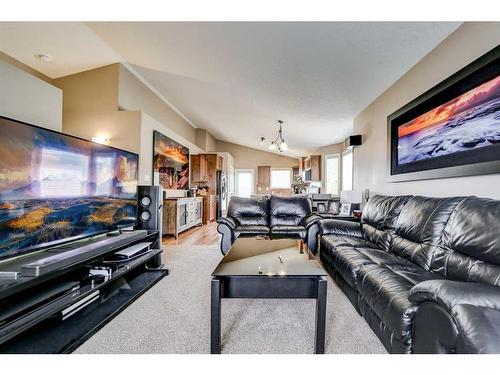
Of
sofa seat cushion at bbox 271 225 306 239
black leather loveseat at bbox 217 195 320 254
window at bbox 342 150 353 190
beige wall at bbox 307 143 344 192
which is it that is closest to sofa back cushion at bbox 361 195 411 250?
sofa seat cushion at bbox 271 225 306 239

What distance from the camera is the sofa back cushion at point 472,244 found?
4.23 ft

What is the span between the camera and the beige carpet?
146 centimetres

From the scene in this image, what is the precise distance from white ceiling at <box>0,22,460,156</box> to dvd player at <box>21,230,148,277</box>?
2.39 m

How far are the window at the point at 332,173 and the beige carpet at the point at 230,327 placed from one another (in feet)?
15.5

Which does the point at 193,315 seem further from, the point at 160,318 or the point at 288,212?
the point at 288,212

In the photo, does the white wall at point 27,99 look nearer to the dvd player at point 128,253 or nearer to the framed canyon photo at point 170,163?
the dvd player at point 128,253

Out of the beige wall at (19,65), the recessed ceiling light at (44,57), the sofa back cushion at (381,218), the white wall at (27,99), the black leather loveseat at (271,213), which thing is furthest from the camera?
the black leather loveseat at (271,213)

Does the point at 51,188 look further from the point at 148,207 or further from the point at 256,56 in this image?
the point at 256,56

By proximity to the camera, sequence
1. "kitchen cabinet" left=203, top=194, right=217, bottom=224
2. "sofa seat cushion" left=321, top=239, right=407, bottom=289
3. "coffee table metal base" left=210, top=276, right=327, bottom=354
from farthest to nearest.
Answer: "kitchen cabinet" left=203, top=194, right=217, bottom=224, "sofa seat cushion" left=321, top=239, right=407, bottom=289, "coffee table metal base" left=210, top=276, right=327, bottom=354

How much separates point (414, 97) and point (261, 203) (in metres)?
2.62

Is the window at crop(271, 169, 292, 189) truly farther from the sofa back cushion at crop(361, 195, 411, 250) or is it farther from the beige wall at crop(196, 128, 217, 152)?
the sofa back cushion at crop(361, 195, 411, 250)

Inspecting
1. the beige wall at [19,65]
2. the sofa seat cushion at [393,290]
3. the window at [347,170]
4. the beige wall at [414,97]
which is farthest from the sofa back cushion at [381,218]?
the beige wall at [19,65]

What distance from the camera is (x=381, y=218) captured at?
8.37ft
